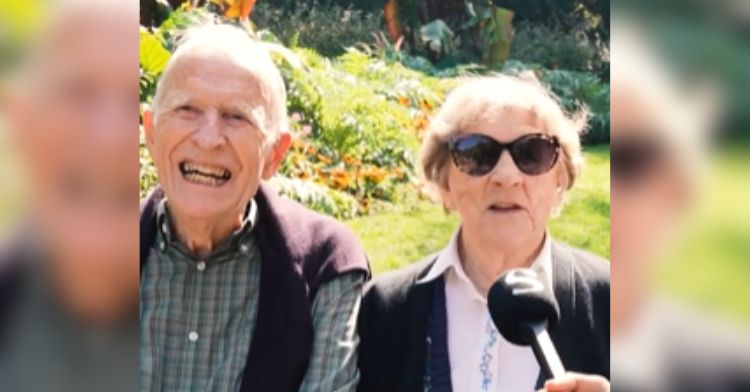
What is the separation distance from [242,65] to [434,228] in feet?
1.83

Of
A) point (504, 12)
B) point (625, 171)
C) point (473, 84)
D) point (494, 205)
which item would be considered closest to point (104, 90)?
point (625, 171)

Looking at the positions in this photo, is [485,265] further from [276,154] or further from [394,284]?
[276,154]

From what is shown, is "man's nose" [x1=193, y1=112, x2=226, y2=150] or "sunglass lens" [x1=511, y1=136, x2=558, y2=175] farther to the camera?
"sunglass lens" [x1=511, y1=136, x2=558, y2=175]

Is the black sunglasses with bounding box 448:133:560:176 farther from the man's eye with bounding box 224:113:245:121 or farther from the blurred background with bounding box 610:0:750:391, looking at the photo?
the blurred background with bounding box 610:0:750:391

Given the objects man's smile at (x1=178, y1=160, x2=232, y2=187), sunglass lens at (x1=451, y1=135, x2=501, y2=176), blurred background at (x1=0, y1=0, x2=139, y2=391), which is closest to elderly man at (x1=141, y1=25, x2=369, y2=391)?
man's smile at (x1=178, y1=160, x2=232, y2=187)

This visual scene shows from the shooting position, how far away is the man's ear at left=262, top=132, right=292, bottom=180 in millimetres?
1645

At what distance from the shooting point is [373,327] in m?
1.69

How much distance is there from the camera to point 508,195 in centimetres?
164

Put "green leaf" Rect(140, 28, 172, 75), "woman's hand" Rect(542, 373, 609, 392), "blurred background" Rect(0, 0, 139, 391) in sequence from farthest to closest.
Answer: "green leaf" Rect(140, 28, 172, 75), "woman's hand" Rect(542, 373, 609, 392), "blurred background" Rect(0, 0, 139, 391)

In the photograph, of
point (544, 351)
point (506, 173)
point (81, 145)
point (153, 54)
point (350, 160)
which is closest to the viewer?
point (81, 145)

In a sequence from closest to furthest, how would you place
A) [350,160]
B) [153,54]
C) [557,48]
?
[153,54], [557,48], [350,160]

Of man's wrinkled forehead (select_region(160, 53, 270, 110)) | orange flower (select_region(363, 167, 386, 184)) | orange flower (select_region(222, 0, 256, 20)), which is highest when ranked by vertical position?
orange flower (select_region(222, 0, 256, 20))

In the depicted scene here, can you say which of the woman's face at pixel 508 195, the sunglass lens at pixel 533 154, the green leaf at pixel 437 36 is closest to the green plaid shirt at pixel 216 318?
the woman's face at pixel 508 195

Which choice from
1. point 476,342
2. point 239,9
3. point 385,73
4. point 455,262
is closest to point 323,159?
point 385,73
